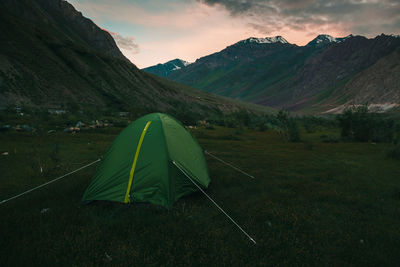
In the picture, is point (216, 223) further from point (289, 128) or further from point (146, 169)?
point (289, 128)

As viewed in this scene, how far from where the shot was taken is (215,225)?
6043 millimetres

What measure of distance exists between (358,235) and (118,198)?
6.37 m

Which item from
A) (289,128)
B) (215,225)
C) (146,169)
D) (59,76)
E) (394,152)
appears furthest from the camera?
(59,76)

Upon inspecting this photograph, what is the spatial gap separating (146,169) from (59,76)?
58.7 metres

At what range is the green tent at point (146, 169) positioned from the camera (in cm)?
688

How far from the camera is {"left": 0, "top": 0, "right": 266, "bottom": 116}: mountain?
151ft

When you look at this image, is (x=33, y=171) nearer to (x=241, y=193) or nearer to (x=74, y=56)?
(x=241, y=193)

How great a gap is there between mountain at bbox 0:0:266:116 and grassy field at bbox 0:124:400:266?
135 ft

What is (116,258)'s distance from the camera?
470 centimetres

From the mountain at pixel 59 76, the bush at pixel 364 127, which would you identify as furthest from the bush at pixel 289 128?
the mountain at pixel 59 76

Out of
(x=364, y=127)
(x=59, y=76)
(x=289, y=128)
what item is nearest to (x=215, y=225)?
(x=289, y=128)

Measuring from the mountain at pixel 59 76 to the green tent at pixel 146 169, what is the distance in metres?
40.7

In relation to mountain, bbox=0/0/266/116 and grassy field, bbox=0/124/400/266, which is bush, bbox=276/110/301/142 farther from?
mountain, bbox=0/0/266/116

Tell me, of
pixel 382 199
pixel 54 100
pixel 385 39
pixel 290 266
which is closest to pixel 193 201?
pixel 290 266
